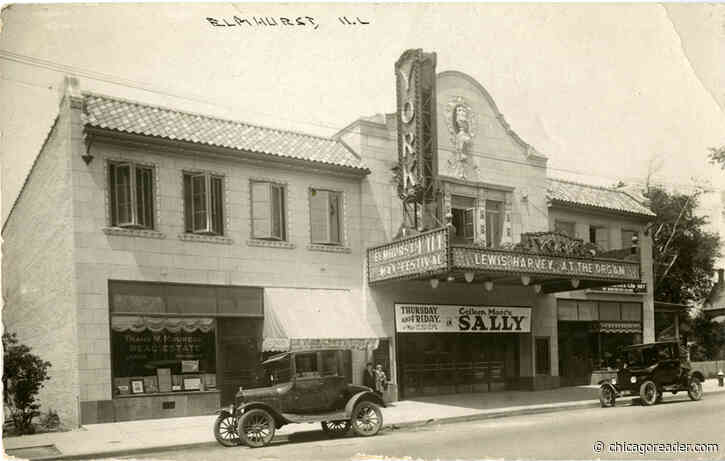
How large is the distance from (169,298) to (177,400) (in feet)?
8.58

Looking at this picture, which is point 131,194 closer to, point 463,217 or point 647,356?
point 463,217

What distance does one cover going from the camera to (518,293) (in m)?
26.1

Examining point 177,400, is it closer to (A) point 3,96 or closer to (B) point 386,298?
(B) point 386,298

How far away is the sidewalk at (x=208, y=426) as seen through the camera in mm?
14398

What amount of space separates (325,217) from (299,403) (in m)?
8.16

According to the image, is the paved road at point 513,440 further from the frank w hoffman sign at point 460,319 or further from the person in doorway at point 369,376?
the frank w hoffman sign at point 460,319

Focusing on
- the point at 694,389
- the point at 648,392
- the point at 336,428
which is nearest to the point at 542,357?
the point at 694,389

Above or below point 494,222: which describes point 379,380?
below

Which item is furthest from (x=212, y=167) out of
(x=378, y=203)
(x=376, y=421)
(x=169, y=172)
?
(x=376, y=421)

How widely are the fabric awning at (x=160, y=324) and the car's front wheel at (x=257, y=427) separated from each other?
18.0 ft

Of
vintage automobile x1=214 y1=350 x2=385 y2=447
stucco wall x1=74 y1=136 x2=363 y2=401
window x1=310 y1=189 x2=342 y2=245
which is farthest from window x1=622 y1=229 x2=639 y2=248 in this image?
vintage automobile x1=214 y1=350 x2=385 y2=447

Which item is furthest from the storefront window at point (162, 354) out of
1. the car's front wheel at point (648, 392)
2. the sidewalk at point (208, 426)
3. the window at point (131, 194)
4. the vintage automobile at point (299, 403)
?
the car's front wheel at point (648, 392)

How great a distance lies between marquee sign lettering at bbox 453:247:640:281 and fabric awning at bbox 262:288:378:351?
333 centimetres

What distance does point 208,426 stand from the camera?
17406 mm
